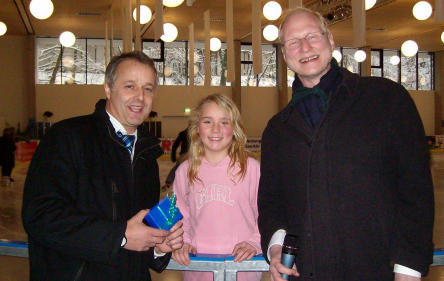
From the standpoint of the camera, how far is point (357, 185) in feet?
4.94

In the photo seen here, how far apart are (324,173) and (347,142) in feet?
0.44

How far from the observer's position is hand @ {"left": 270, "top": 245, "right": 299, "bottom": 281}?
1467 mm

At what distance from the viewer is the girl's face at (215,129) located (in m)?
2.49

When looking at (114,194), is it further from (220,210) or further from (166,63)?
(166,63)

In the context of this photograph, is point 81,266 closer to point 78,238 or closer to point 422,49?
point 78,238

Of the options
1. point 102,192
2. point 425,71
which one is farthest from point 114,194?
point 425,71

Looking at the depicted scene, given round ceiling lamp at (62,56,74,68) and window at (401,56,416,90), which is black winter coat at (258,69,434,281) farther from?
window at (401,56,416,90)

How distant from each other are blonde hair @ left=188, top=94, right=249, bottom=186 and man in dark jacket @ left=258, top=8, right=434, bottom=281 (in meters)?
0.84

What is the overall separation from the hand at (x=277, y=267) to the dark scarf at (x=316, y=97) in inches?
19.1

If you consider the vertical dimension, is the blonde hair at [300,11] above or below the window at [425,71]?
below

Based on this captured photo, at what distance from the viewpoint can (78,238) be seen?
1.44 meters

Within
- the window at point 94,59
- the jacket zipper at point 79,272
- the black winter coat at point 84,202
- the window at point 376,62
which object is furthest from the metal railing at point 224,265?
the window at point 376,62

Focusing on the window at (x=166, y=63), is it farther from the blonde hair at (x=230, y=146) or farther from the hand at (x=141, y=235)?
the hand at (x=141, y=235)

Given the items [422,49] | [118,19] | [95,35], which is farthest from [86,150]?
[422,49]
